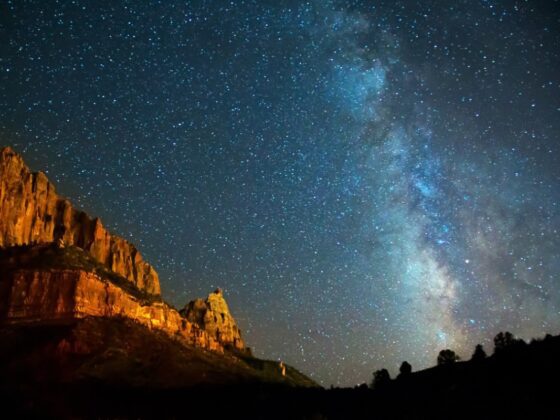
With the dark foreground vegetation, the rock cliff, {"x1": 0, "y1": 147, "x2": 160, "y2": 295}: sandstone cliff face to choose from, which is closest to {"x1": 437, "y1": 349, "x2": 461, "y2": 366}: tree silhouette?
the dark foreground vegetation

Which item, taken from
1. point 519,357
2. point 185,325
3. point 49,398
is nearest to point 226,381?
point 49,398

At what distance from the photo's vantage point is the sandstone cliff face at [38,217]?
477 ft

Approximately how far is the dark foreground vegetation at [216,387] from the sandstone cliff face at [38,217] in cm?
5164

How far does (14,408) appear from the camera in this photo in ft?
193

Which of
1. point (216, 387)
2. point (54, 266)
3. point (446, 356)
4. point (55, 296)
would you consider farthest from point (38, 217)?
point (446, 356)

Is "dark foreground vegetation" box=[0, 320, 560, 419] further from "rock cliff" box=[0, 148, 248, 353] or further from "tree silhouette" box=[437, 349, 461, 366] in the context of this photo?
"rock cliff" box=[0, 148, 248, 353]

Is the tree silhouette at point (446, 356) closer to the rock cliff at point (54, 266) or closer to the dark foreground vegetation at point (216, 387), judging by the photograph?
the dark foreground vegetation at point (216, 387)

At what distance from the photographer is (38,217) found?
161 meters

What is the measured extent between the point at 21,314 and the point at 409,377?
93.3m

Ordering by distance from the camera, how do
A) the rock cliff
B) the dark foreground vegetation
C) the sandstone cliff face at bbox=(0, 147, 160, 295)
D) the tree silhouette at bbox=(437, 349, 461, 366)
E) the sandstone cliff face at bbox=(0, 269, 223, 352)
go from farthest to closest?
the sandstone cliff face at bbox=(0, 147, 160, 295)
the rock cliff
the sandstone cliff face at bbox=(0, 269, 223, 352)
the tree silhouette at bbox=(437, 349, 461, 366)
the dark foreground vegetation

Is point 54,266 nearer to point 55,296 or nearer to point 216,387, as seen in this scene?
point 55,296

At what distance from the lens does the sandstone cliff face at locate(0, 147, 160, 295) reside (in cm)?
14550

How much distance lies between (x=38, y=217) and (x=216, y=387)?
10003 cm

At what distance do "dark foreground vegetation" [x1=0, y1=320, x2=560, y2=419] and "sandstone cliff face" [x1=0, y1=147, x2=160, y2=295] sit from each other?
5164 centimetres
